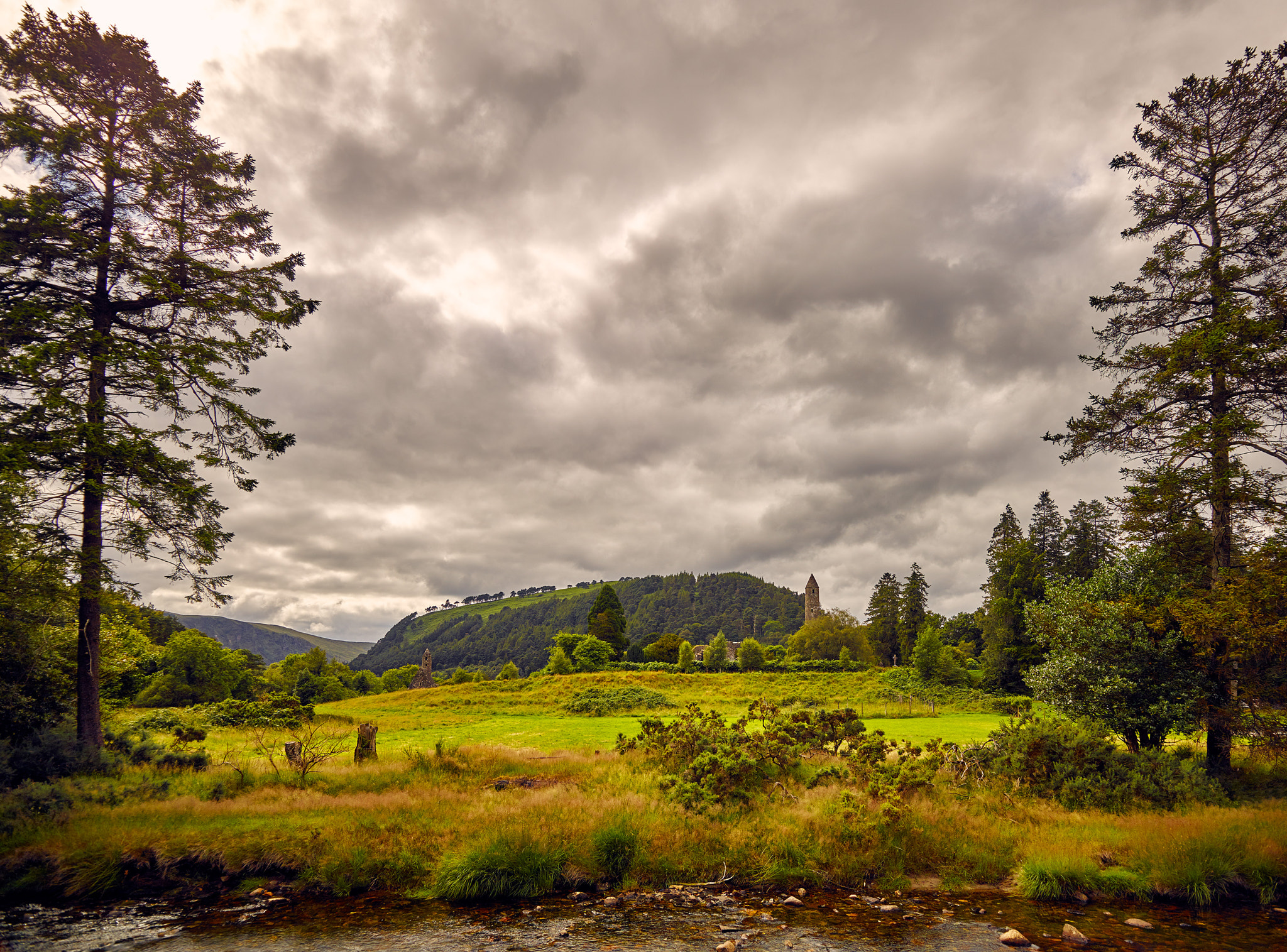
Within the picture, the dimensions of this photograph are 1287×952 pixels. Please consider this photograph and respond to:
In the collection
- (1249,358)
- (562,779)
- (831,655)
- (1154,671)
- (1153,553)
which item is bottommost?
(831,655)

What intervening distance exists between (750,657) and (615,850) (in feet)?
226

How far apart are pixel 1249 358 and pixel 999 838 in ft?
44.8

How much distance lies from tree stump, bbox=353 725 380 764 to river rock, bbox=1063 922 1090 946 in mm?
18149

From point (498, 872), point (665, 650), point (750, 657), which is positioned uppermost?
point (498, 872)

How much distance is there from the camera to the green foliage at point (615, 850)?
10.9 metres

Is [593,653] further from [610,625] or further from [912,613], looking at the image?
[912,613]

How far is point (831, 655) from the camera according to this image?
92.2 meters

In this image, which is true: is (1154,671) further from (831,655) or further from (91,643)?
(831,655)

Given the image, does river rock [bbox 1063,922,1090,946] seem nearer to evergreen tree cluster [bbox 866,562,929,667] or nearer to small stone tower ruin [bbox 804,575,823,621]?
evergreen tree cluster [bbox 866,562,929,667]

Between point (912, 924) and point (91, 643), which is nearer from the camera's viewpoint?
point (912, 924)

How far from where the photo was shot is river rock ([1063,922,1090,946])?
8562 millimetres

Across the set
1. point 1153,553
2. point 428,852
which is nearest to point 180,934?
point 428,852

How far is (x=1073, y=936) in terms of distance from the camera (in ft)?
28.5

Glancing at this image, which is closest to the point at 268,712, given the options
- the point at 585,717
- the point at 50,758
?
the point at 50,758
